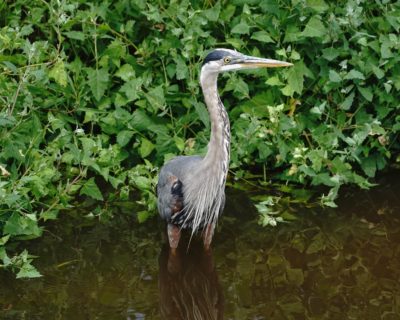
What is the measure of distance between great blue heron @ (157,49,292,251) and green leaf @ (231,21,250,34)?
3.05 feet

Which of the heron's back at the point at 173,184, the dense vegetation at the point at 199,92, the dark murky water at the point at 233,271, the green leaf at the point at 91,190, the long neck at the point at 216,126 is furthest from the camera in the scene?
the dense vegetation at the point at 199,92

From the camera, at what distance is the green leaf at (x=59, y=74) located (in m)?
6.89

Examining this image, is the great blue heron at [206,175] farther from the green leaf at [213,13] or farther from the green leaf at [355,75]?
the green leaf at [213,13]

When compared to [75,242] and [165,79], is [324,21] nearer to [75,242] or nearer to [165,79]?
[165,79]

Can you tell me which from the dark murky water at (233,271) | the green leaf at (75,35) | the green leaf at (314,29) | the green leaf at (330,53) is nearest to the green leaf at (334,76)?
the green leaf at (330,53)

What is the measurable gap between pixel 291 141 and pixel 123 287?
1909 millimetres

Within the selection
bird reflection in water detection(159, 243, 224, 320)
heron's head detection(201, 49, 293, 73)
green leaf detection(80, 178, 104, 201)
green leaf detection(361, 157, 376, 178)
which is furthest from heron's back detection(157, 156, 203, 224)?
green leaf detection(361, 157, 376, 178)

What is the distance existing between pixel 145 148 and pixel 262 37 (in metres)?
1.24

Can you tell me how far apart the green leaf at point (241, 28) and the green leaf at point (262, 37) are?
73 mm

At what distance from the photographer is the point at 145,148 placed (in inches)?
277

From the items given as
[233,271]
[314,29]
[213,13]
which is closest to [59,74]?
[213,13]

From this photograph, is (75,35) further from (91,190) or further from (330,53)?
(330,53)

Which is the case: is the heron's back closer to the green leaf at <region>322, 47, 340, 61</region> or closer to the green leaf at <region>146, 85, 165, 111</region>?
the green leaf at <region>146, 85, 165, 111</region>

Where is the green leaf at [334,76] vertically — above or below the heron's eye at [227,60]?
below
